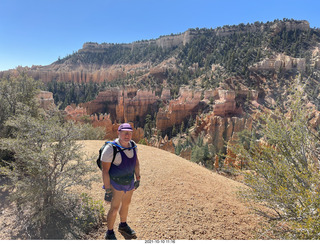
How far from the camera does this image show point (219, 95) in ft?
155

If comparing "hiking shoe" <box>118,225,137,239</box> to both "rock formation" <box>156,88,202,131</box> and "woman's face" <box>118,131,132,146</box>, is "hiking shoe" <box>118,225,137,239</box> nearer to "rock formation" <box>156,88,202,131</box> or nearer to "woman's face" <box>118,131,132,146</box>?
"woman's face" <box>118,131,132,146</box>

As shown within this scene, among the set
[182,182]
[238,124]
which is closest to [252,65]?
[238,124]

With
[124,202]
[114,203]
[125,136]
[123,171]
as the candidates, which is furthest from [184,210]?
[125,136]

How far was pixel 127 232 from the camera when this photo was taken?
12.9 ft

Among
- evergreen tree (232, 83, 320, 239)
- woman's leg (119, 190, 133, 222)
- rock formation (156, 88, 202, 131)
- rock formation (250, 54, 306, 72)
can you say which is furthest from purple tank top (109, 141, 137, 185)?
rock formation (250, 54, 306, 72)

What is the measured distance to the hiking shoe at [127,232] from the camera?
3904 millimetres

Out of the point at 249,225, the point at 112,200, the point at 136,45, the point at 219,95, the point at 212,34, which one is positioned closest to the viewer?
the point at 112,200

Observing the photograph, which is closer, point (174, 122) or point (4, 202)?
point (4, 202)

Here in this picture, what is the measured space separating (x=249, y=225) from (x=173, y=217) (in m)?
1.99

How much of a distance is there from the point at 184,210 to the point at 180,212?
16 centimetres

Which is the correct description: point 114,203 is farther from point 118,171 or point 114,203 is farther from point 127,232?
point 127,232

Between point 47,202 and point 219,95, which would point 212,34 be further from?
point 47,202

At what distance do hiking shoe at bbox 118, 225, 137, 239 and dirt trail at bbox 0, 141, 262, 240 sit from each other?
11 centimetres

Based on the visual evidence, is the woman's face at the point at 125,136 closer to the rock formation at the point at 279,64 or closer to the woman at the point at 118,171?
the woman at the point at 118,171
